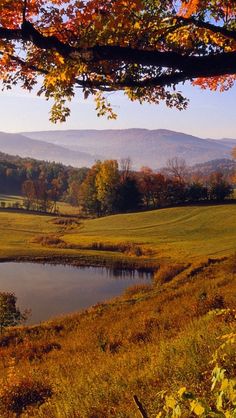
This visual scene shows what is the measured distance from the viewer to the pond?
1722 inches

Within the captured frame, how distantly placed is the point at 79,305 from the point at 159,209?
72.1m

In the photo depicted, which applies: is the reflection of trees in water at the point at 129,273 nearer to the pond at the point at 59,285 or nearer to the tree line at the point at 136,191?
the pond at the point at 59,285

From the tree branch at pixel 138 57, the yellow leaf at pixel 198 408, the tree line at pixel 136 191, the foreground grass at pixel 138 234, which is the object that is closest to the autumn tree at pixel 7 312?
the tree branch at pixel 138 57

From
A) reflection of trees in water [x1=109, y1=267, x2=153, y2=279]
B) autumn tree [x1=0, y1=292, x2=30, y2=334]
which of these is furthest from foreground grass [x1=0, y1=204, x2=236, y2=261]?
autumn tree [x1=0, y1=292, x2=30, y2=334]

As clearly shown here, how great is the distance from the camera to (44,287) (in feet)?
173

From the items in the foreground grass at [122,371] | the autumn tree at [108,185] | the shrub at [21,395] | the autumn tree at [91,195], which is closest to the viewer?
the foreground grass at [122,371]

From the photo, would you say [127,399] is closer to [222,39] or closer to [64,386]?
[64,386]

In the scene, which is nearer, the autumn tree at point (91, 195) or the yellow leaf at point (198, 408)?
the yellow leaf at point (198, 408)

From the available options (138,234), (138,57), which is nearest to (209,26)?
(138,57)

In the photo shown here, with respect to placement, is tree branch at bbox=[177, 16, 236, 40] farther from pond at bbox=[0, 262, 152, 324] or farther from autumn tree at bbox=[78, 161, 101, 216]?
autumn tree at bbox=[78, 161, 101, 216]

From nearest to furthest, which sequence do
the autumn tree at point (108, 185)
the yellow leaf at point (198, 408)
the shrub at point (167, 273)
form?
the yellow leaf at point (198, 408), the shrub at point (167, 273), the autumn tree at point (108, 185)

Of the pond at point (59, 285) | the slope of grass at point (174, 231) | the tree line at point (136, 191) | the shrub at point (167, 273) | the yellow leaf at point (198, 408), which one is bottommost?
the pond at point (59, 285)

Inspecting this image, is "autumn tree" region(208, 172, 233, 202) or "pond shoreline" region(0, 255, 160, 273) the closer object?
"pond shoreline" region(0, 255, 160, 273)

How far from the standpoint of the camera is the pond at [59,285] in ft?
144
